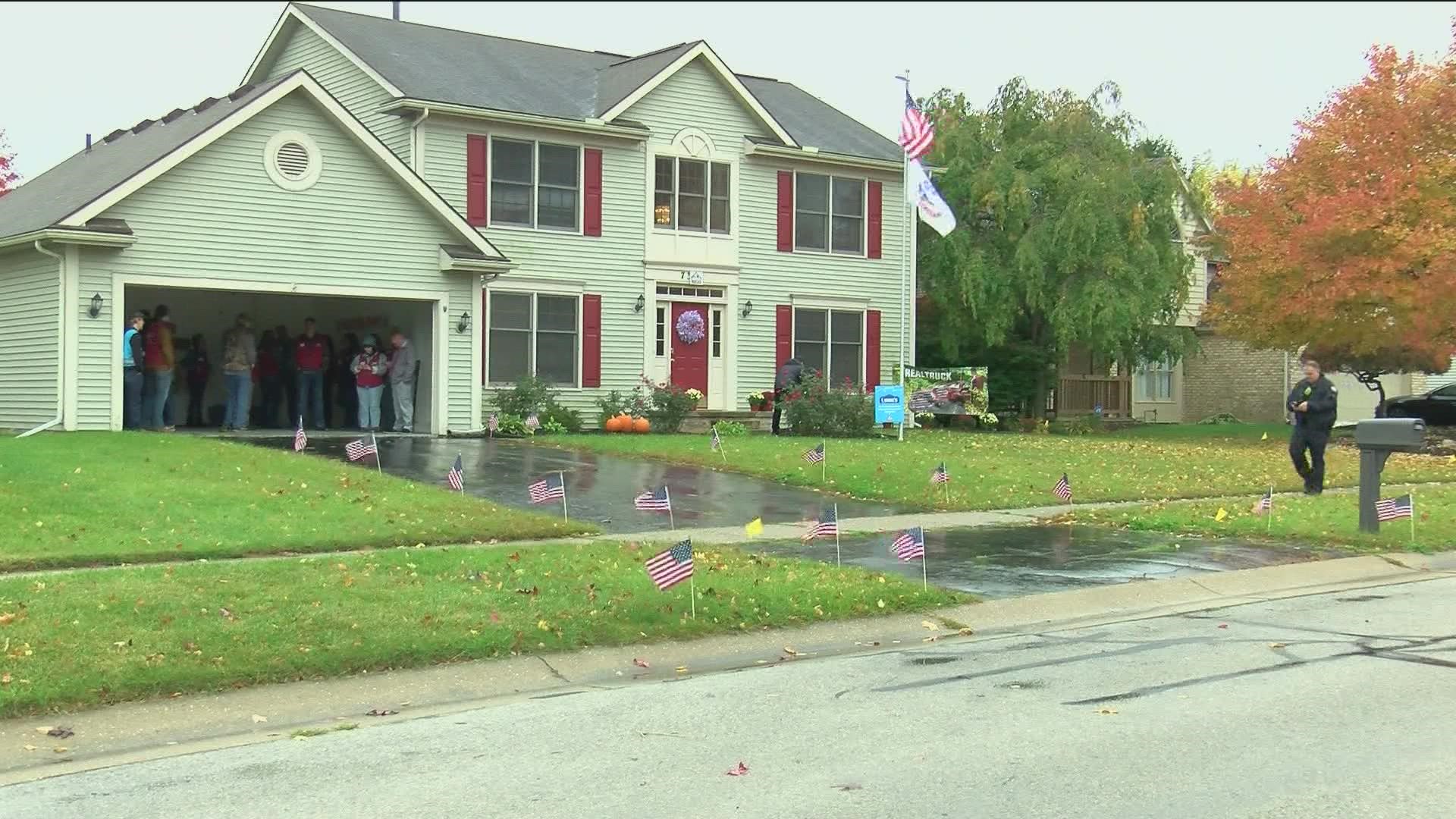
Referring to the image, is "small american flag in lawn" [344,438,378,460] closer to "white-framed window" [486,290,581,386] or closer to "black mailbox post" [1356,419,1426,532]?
"white-framed window" [486,290,581,386]

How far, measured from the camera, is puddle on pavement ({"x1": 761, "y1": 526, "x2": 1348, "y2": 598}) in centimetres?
1177

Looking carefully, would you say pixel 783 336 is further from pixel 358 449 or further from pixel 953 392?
pixel 358 449

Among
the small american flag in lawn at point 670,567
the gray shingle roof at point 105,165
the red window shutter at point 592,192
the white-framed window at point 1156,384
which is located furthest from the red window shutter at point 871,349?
the small american flag in lawn at point 670,567

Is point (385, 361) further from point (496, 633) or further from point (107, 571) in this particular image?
point (496, 633)

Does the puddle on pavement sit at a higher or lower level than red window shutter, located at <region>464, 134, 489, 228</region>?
lower

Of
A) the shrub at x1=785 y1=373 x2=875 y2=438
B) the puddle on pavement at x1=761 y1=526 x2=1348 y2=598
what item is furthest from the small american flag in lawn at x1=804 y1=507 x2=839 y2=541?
the shrub at x1=785 y1=373 x2=875 y2=438

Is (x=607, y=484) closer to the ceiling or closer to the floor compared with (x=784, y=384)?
closer to the floor

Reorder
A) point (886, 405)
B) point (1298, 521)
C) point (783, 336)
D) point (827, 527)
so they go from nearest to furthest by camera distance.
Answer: point (827, 527) < point (1298, 521) < point (886, 405) < point (783, 336)

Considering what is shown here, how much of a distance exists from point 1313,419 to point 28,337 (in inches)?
706

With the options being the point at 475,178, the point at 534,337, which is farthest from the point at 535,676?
the point at 475,178

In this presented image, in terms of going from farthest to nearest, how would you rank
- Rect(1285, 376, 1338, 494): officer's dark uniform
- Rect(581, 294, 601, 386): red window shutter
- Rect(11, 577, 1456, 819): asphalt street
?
Rect(581, 294, 601, 386): red window shutter → Rect(1285, 376, 1338, 494): officer's dark uniform → Rect(11, 577, 1456, 819): asphalt street

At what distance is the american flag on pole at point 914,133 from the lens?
23844 mm

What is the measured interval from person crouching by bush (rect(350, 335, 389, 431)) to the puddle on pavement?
11620mm

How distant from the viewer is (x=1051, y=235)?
3164 centimetres
